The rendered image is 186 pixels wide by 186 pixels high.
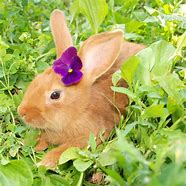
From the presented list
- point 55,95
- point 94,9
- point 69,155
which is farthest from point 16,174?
point 94,9

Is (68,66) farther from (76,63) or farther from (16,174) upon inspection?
(16,174)

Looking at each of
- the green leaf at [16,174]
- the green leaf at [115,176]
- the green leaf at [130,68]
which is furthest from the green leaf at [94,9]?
the green leaf at [115,176]

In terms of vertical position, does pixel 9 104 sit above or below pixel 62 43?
below

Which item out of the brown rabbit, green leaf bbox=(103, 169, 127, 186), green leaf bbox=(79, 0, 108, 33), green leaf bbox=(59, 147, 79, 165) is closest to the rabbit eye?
the brown rabbit

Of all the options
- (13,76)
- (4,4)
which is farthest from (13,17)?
(13,76)

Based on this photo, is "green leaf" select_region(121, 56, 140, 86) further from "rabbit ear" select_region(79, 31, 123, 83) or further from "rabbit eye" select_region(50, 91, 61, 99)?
"rabbit eye" select_region(50, 91, 61, 99)

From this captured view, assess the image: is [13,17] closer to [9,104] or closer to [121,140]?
[9,104]
